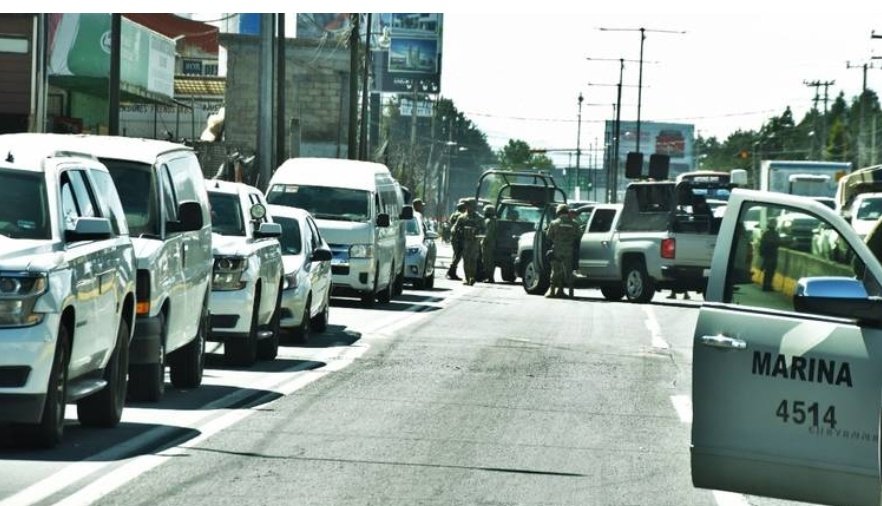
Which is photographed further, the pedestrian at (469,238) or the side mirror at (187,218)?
the pedestrian at (469,238)

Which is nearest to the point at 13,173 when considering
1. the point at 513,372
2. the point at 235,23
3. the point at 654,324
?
the point at 513,372

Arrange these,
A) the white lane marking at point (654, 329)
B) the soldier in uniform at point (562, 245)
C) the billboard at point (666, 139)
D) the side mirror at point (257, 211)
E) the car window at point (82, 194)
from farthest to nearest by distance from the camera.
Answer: the billboard at point (666, 139) → the soldier in uniform at point (562, 245) → the white lane marking at point (654, 329) → the side mirror at point (257, 211) → the car window at point (82, 194)

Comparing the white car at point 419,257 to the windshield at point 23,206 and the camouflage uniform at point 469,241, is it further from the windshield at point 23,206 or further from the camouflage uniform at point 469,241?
the windshield at point 23,206

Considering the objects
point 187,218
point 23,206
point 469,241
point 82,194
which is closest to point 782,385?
point 23,206

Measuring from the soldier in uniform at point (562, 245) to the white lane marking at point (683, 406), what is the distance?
63.6ft

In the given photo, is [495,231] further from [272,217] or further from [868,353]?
[868,353]

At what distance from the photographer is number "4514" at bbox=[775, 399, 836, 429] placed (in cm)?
749

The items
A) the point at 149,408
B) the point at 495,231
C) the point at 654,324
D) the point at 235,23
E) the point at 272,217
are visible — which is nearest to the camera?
the point at 149,408

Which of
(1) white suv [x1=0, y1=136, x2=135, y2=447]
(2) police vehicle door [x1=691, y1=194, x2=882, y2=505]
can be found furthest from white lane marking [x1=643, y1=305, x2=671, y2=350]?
(2) police vehicle door [x1=691, y1=194, x2=882, y2=505]

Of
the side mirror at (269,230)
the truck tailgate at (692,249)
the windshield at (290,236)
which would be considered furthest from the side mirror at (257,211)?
the truck tailgate at (692,249)

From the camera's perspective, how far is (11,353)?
9695mm

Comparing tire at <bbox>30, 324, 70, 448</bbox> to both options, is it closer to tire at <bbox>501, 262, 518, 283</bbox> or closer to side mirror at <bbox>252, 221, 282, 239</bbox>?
side mirror at <bbox>252, 221, 282, 239</bbox>

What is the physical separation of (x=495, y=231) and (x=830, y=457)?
111 ft

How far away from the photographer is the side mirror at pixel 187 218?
535 inches
